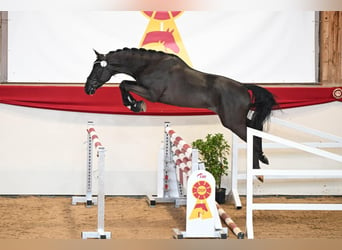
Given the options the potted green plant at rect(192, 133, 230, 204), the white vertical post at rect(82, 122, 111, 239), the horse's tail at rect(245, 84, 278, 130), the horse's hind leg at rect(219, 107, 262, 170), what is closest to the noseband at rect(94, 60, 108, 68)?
the white vertical post at rect(82, 122, 111, 239)

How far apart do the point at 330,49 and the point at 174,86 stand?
196cm

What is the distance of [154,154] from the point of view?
16.7ft

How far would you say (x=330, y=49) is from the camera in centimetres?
509

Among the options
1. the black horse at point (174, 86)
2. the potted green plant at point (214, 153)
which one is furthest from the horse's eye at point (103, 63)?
the potted green plant at point (214, 153)

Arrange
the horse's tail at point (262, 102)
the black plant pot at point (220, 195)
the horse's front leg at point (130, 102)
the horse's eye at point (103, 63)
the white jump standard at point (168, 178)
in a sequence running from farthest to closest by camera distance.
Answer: the black plant pot at point (220, 195) → the white jump standard at point (168, 178) → the horse's tail at point (262, 102) → the horse's eye at point (103, 63) → the horse's front leg at point (130, 102)

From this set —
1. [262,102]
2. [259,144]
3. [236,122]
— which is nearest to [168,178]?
[259,144]

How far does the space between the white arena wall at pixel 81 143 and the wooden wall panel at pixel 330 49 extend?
0.75 feet

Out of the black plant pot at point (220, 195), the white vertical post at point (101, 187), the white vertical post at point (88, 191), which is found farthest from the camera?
the black plant pot at point (220, 195)

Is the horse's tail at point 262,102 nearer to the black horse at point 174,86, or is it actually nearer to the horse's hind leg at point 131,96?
the black horse at point 174,86

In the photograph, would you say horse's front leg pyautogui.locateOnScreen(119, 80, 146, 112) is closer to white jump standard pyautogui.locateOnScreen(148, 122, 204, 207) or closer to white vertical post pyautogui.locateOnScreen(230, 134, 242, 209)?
white jump standard pyautogui.locateOnScreen(148, 122, 204, 207)

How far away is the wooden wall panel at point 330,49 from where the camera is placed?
5.09 m

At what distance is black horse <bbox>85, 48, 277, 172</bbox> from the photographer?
3.62 metres

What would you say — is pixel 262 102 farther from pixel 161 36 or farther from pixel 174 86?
pixel 161 36

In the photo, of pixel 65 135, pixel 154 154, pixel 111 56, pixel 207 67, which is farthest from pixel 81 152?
pixel 111 56
